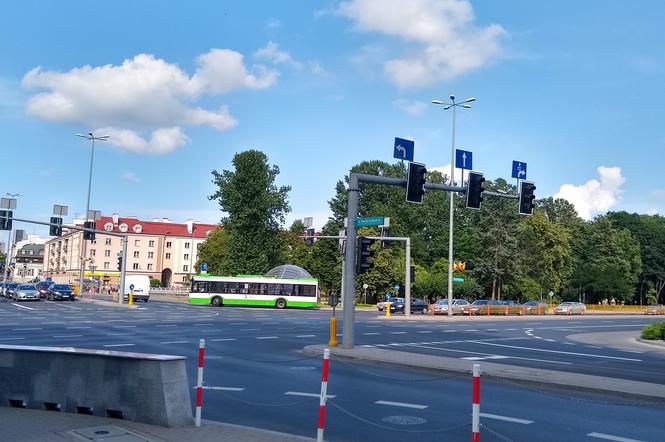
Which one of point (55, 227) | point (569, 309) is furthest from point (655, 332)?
point (569, 309)

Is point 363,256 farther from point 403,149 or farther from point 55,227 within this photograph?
point 55,227

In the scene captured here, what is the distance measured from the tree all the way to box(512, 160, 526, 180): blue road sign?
59451 mm

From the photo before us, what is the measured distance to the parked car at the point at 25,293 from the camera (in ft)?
190

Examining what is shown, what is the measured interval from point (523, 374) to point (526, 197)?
9.34 metres

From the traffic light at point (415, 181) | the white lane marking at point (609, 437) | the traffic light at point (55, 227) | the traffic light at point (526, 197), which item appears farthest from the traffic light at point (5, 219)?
the white lane marking at point (609, 437)

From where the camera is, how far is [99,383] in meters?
8.41

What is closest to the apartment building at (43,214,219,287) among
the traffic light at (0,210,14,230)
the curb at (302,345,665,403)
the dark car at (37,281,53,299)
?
the dark car at (37,281,53,299)

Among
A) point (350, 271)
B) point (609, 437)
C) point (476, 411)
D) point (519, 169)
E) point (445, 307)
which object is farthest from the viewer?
point (445, 307)

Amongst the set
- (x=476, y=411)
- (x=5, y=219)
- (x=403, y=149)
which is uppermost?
(x=403, y=149)

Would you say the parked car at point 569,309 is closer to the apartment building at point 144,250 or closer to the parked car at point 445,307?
the parked car at point 445,307

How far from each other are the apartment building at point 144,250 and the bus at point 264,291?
74755mm

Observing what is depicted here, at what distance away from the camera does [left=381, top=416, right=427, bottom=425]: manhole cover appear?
9.33 meters

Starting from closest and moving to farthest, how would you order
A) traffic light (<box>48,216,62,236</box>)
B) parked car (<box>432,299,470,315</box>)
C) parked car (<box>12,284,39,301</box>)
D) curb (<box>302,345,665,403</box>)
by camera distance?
curb (<box>302,345,665,403</box>) < traffic light (<box>48,216,62,236</box>) < parked car (<box>432,299,470,315</box>) < parked car (<box>12,284,39,301</box>)

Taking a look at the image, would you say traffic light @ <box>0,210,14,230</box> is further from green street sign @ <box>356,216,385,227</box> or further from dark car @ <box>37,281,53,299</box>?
green street sign @ <box>356,216,385,227</box>
